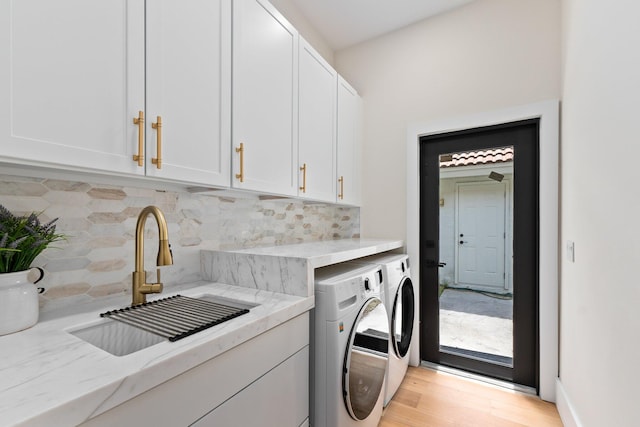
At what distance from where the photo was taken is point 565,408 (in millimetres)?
1771

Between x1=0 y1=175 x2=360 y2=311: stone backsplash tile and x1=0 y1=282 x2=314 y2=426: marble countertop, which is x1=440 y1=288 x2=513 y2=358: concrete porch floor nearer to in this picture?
x1=0 y1=175 x2=360 y2=311: stone backsplash tile

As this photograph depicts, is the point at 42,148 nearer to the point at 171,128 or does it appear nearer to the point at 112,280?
the point at 171,128

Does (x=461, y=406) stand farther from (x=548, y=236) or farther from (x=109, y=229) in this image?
(x=109, y=229)

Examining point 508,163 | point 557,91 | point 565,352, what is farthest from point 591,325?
point 557,91

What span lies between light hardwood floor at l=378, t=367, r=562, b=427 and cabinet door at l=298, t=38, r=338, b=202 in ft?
4.94

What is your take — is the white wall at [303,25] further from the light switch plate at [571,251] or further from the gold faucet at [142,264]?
the light switch plate at [571,251]

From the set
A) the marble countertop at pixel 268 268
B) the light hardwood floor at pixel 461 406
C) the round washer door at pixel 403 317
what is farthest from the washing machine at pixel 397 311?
the marble countertop at pixel 268 268

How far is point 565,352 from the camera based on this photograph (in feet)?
6.11

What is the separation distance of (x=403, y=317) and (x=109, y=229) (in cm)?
197

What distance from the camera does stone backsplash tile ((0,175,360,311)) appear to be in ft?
3.44

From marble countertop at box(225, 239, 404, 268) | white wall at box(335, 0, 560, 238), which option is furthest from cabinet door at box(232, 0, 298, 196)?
white wall at box(335, 0, 560, 238)

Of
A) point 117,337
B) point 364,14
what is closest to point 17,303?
point 117,337

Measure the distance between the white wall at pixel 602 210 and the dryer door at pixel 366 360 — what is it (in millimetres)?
951

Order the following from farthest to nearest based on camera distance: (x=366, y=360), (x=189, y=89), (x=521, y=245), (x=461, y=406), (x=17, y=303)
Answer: (x=521, y=245)
(x=461, y=406)
(x=366, y=360)
(x=189, y=89)
(x=17, y=303)
